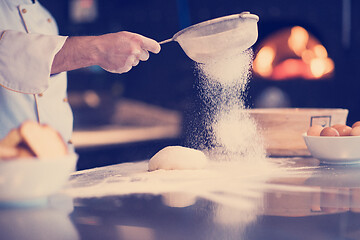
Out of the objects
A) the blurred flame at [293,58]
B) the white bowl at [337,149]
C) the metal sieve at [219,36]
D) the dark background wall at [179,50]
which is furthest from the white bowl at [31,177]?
the blurred flame at [293,58]

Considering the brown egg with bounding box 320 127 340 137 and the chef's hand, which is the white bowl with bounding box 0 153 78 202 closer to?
the chef's hand

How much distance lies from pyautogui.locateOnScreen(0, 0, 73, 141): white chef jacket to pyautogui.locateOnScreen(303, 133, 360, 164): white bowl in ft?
2.18

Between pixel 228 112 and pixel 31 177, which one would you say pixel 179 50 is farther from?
pixel 31 177

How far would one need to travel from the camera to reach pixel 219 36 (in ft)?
3.70

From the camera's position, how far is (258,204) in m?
0.73

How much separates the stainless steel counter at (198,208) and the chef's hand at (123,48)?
297 millimetres

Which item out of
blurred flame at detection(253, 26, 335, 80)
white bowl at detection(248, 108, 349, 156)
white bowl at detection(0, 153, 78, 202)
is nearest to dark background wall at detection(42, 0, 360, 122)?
blurred flame at detection(253, 26, 335, 80)

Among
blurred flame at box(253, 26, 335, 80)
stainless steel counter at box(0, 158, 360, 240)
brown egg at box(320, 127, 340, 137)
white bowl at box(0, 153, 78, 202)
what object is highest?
blurred flame at box(253, 26, 335, 80)

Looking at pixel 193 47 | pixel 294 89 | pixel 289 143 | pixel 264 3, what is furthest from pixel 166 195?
pixel 264 3

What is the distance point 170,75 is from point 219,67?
1853 millimetres

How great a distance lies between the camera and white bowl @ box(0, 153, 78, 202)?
59 centimetres

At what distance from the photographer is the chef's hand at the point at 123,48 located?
1076 mm

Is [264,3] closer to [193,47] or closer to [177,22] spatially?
[177,22]

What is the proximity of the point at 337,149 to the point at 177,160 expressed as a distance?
40cm
